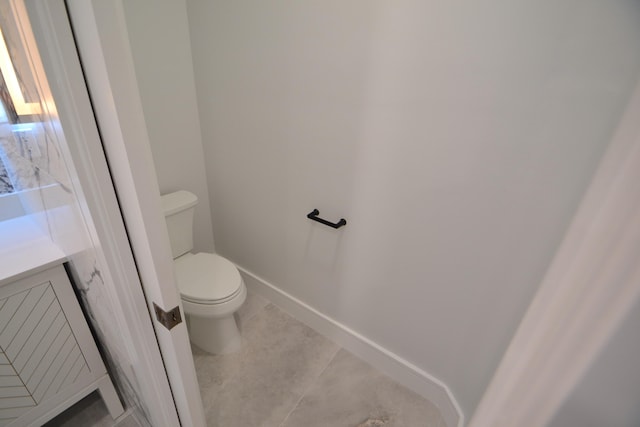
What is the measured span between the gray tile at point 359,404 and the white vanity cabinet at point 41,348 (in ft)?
3.02

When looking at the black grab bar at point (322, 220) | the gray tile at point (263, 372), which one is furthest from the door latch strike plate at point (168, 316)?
the gray tile at point (263, 372)

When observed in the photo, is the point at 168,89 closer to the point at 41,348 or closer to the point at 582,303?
the point at 41,348

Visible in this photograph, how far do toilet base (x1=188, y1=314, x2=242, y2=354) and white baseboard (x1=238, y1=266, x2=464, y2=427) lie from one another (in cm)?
38

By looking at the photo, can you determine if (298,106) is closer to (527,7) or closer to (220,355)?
(527,7)

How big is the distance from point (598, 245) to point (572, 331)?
84mm

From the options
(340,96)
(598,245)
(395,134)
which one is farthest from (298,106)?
(598,245)

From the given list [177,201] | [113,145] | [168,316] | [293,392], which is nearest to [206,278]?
[177,201]

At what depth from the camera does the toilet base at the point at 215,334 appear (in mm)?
1513

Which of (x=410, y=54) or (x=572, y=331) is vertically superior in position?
(x=410, y=54)

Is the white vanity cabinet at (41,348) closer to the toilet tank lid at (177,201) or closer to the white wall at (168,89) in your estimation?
the toilet tank lid at (177,201)

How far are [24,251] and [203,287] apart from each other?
27.0 inches

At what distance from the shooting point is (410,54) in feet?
3.18

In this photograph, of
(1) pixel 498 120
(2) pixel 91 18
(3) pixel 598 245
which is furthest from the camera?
(1) pixel 498 120

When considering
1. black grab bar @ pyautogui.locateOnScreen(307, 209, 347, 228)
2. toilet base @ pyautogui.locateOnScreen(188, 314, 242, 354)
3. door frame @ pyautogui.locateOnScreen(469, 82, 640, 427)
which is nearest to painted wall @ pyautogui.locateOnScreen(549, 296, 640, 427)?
door frame @ pyautogui.locateOnScreen(469, 82, 640, 427)
